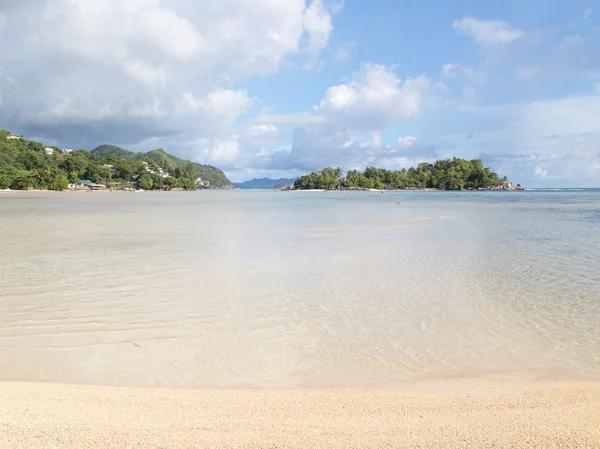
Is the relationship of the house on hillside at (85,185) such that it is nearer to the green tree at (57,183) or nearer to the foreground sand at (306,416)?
the green tree at (57,183)

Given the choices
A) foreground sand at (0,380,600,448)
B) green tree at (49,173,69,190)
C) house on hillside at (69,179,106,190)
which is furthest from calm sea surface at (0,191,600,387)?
house on hillside at (69,179,106,190)

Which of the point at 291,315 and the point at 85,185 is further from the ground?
the point at 85,185

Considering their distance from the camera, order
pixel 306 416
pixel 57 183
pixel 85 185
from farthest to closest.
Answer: pixel 85 185 < pixel 57 183 < pixel 306 416

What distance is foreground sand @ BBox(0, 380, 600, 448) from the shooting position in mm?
3891

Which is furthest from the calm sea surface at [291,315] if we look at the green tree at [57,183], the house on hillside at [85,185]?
the house on hillside at [85,185]

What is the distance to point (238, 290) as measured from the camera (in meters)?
10.6

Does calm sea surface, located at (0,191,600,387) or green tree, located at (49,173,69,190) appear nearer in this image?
calm sea surface, located at (0,191,600,387)

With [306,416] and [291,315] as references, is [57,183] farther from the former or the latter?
[306,416]

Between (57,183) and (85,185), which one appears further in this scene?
(85,185)

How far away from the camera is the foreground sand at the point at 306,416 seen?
3891mm

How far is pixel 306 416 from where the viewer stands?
444 centimetres

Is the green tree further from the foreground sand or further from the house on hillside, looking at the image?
the foreground sand

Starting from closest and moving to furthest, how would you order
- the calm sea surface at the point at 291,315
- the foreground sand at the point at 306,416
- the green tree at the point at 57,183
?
the foreground sand at the point at 306,416 → the calm sea surface at the point at 291,315 → the green tree at the point at 57,183

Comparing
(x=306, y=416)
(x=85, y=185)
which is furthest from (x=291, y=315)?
(x=85, y=185)
